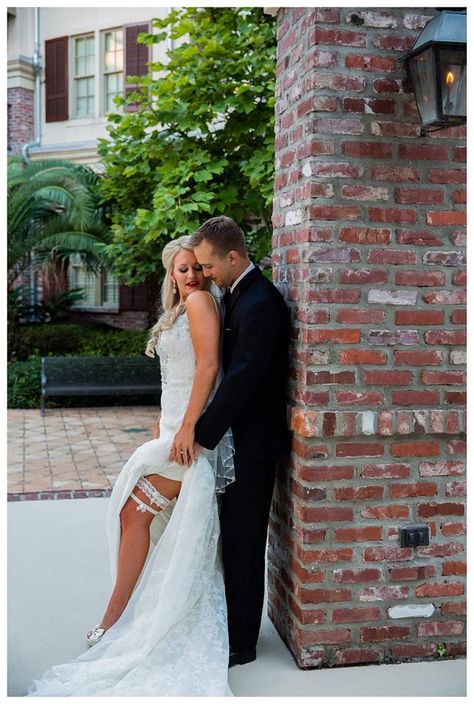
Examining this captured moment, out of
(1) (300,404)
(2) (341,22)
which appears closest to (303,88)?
(2) (341,22)

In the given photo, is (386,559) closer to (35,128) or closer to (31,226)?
(31,226)

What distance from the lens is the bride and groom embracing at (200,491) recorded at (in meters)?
3.02

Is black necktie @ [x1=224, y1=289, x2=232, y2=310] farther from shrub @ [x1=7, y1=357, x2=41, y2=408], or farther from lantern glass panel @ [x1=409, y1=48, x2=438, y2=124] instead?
shrub @ [x1=7, y1=357, x2=41, y2=408]

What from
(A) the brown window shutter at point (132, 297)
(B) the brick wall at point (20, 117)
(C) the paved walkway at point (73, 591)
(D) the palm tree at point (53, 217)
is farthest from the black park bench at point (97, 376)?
(B) the brick wall at point (20, 117)

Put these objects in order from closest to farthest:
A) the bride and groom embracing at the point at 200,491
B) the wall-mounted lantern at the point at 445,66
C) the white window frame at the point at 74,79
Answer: the wall-mounted lantern at the point at 445,66
the bride and groom embracing at the point at 200,491
the white window frame at the point at 74,79

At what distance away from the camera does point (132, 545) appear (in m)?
3.31

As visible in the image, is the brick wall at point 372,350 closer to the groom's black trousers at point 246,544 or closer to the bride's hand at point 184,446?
the groom's black trousers at point 246,544

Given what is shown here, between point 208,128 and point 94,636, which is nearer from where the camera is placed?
point 94,636

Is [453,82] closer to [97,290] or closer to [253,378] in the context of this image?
[253,378]

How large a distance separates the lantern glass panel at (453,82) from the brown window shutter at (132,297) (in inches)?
543

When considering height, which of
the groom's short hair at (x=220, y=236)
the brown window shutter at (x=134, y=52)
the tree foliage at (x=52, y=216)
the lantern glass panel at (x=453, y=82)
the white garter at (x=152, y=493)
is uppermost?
the brown window shutter at (x=134, y=52)

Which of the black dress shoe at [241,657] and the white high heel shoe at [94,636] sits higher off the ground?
the white high heel shoe at [94,636]

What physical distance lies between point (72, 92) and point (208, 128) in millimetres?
9451

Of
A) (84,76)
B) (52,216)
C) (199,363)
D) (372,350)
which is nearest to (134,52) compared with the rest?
(84,76)
